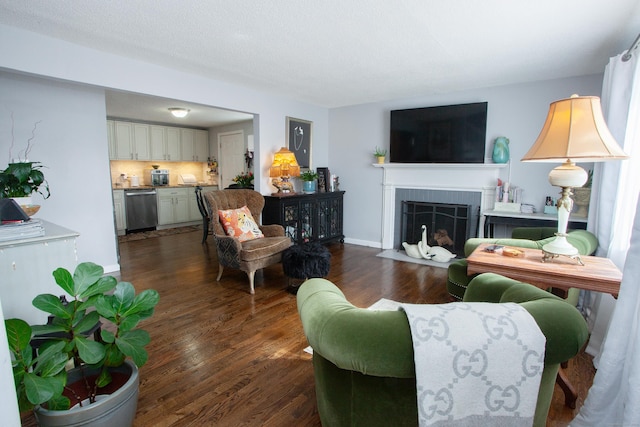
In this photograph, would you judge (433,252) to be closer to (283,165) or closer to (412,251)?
(412,251)

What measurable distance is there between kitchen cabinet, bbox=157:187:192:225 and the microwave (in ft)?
0.81

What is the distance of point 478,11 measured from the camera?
2182 millimetres

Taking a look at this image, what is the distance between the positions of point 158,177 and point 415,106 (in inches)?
210

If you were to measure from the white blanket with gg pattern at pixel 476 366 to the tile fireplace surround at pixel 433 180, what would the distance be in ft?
12.2

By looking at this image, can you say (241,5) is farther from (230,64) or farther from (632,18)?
(632,18)

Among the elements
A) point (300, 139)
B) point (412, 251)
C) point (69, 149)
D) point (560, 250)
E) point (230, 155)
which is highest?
point (300, 139)

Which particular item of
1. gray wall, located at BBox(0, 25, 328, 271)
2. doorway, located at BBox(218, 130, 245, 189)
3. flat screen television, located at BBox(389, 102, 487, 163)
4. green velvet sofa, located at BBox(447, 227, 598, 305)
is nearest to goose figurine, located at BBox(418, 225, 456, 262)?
flat screen television, located at BBox(389, 102, 487, 163)

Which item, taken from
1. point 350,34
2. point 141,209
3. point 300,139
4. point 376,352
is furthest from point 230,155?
point 376,352

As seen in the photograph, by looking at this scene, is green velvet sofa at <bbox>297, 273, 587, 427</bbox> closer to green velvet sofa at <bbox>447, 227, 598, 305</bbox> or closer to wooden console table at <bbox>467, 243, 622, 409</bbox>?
wooden console table at <bbox>467, 243, 622, 409</bbox>

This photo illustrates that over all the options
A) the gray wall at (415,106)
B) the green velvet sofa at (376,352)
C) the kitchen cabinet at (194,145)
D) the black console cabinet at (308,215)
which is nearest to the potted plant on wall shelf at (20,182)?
the green velvet sofa at (376,352)

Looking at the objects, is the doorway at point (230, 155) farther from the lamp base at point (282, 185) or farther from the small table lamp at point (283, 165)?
the small table lamp at point (283, 165)

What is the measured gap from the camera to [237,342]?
7.91 ft

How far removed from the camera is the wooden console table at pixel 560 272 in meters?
1.78

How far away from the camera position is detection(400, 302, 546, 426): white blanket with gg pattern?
3.13 feet
